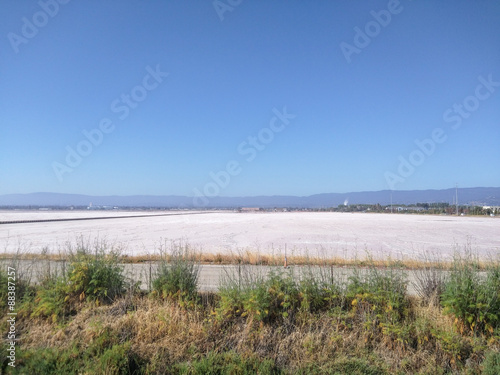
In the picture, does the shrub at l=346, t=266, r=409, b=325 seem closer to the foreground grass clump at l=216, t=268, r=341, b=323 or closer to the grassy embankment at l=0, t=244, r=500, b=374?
the grassy embankment at l=0, t=244, r=500, b=374

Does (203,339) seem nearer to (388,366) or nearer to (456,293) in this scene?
(388,366)

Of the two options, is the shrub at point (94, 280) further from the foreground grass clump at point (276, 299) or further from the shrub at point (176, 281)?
the foreground grass clump at point (276, 299)

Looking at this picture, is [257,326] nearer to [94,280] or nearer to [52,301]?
[94,280]

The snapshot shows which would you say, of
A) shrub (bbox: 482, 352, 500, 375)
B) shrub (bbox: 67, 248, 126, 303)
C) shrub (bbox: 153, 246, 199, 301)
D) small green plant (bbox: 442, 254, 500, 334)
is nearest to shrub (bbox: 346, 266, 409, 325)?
small green plant (bbox: 442, 254, 500, 334)

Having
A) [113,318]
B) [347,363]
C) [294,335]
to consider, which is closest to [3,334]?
[113,318]

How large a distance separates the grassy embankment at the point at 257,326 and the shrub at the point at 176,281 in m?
0.03

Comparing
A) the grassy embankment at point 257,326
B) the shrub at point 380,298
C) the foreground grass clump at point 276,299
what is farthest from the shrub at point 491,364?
the foreground grass clump at point 276,299

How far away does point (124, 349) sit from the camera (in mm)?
5391

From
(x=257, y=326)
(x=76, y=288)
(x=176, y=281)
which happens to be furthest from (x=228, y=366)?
(x=76, y=288)

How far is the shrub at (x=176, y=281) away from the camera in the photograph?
7070mm

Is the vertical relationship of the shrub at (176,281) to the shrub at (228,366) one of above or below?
above

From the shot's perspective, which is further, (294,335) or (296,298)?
(296,298)

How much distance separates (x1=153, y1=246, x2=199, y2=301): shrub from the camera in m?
7.07

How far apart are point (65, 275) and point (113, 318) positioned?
6.36 ft
